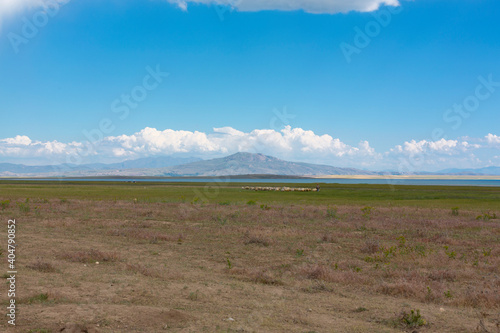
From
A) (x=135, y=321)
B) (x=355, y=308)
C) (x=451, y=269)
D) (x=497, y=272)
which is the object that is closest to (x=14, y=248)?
(x=135, y=321)

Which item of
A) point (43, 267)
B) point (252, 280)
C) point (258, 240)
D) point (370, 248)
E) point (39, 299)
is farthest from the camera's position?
point (258, 240)

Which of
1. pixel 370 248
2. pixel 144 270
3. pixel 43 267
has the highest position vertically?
pixel 43 267

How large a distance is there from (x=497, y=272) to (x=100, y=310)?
14784 mm

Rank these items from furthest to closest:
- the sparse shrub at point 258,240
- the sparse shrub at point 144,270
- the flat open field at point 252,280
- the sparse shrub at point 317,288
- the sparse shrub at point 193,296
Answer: the sparse shrub at point 258,240
the sparse shrub at point 144,270
the sparse shrub at point 317,288
the sparse shrub at point 193,296
the flat open field at point 252,280

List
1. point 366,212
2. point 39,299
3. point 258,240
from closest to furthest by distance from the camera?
point 39,299 < point 258,240 < point 366,212

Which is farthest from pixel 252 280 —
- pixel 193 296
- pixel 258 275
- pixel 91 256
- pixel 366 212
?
pixel 366 212

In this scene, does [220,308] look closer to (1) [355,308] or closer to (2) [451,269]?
(1) [355,308]

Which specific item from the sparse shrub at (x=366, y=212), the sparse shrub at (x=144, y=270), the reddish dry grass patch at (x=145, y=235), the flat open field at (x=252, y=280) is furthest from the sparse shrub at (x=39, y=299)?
the sparse shrub at (x=366, y=212)

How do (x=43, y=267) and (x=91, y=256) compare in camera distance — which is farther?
(x=91, y=256)

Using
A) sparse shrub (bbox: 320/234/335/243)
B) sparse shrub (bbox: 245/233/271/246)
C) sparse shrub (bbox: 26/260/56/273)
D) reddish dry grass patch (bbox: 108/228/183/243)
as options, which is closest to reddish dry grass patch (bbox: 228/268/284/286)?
sparse shrub (bbox: 245/233/271/246)

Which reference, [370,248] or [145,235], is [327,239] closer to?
[370,248]

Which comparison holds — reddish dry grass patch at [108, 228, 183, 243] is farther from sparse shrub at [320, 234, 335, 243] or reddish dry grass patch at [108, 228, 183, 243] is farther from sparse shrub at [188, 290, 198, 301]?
sparse shrub at [188, 290, 198, 301]

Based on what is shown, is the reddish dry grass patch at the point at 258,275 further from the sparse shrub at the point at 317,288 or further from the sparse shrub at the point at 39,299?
the sparse shrub at the point at 39,299

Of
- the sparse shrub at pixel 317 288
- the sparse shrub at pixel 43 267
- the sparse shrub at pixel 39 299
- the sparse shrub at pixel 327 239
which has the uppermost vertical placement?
the sparse shrub at pixel 39 299
